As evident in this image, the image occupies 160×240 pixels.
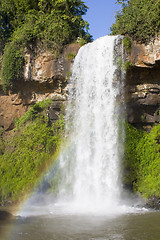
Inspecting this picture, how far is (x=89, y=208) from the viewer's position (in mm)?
10133

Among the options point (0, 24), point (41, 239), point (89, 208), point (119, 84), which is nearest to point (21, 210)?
point (89, 208)

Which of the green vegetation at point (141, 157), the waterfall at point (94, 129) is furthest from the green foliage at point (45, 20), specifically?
the green vegetation at point (141, 157)

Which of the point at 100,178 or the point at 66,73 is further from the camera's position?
the point at 66,73

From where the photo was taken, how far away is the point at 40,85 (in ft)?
50.5

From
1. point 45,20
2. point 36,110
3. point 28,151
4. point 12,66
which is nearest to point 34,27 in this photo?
point 45,20

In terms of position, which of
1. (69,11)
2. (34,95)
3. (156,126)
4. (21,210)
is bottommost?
(21,210)

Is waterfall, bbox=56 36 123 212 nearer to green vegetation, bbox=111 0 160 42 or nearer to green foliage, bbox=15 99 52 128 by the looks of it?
green vegetation, bbox=111 0 160 42

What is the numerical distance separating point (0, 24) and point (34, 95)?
201 inches

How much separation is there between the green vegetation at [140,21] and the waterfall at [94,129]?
77 centimetres

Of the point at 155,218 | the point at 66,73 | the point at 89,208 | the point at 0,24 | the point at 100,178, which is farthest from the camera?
the point at 0,24

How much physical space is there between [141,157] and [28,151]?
5518mm

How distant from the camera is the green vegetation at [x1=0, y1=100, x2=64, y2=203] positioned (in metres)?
13.0

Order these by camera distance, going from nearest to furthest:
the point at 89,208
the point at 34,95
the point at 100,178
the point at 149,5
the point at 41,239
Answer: the point at 41,239 < the point at 89,208 < the point at 100,178 < the point at 149,5 < the point at 34,95

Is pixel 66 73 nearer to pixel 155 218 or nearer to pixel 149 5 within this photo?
pixel 149 5
